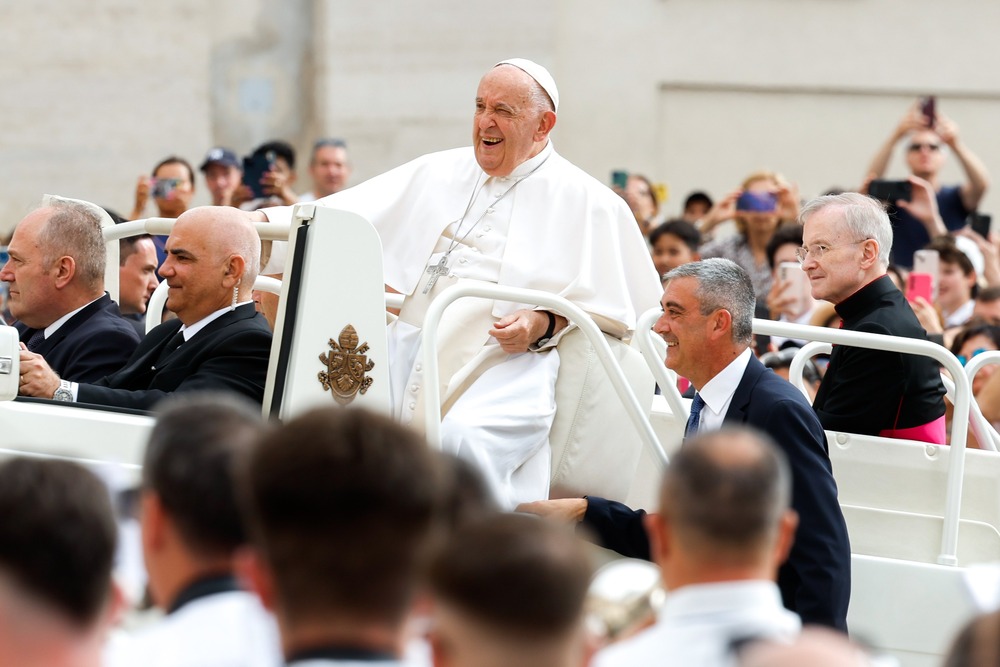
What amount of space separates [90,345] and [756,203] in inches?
184

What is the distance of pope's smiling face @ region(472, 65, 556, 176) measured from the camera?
5.30 m

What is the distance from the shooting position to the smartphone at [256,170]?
955cm

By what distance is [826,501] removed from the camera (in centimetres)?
439

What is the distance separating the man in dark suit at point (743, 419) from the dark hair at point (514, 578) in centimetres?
236

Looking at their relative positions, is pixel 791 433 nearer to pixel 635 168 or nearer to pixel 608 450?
pixel 608 450

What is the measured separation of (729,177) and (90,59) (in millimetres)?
5386

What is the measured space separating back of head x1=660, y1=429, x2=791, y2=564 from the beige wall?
31.3 feet

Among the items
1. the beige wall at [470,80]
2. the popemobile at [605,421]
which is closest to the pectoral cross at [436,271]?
the popemobile at [605,421]

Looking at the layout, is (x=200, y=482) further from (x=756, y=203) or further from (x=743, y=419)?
(x=756, y=203)

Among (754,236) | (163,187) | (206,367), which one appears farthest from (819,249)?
(163,187)

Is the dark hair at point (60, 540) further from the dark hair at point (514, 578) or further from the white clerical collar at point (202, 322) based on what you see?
the white clerical collar at point (202, 322)

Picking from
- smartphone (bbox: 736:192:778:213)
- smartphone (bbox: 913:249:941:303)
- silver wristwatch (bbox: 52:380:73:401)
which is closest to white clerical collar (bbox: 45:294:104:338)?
silver wristwatch (bbox: 52:380:73:401)

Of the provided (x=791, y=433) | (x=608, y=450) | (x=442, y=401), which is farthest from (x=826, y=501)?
(x=442, y=401)

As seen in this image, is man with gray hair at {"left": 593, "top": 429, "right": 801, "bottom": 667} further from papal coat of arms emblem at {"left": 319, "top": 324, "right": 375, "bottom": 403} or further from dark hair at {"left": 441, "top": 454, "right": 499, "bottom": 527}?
papal coat of arms emblem at {"left": 319, "top": 324, "right": 375, "bottom": 403}
